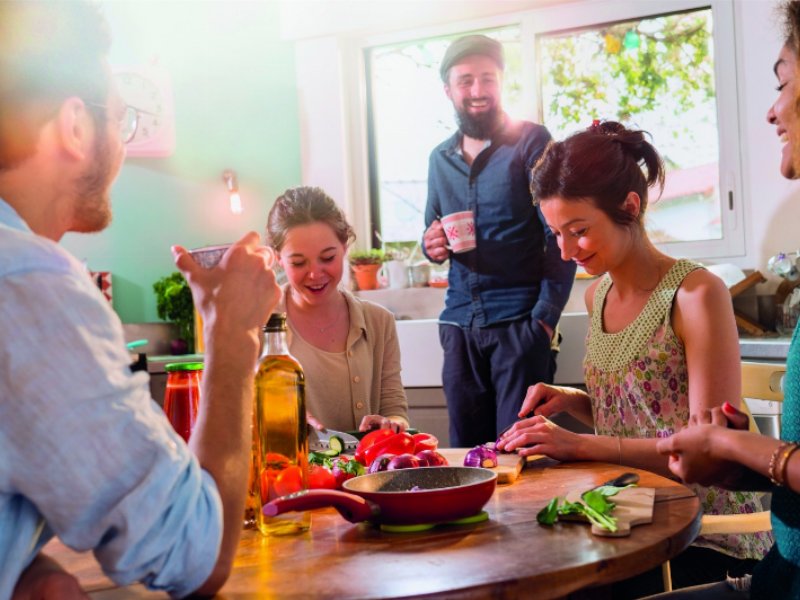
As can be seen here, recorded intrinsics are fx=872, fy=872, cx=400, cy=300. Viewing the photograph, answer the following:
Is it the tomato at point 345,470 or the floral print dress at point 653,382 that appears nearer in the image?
the tomato at point 345,470

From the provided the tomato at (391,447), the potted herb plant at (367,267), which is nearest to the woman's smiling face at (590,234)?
the tomato at (391,447)

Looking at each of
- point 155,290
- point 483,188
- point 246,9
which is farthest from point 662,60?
point 155,290

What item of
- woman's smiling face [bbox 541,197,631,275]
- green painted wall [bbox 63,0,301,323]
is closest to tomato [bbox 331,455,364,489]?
woman's smiling face [bbox 541,197,631,275]

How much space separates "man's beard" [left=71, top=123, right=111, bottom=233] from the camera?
925mm

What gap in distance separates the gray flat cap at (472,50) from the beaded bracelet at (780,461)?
2.25 meters

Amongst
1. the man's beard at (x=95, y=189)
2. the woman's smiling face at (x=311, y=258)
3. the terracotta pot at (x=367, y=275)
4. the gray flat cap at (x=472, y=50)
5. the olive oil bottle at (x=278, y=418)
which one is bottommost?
the olive oil bottle at (x=278, y=418)

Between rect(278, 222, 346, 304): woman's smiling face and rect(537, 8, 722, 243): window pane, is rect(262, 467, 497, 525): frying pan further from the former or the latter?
rect(537, 8, 722, 243): window pane

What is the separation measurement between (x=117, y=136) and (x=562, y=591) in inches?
26.7

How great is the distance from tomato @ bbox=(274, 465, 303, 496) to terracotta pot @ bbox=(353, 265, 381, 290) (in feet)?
9.39

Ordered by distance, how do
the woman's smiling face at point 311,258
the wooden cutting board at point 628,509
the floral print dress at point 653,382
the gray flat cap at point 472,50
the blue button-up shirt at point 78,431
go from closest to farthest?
the blue button-up shirt at point 78,431 < the wooden cutting board at point 628,509 < the floral print dress at point 653,382 < the woman's smiling face at point 311,258 < the gray flat cap at point 472,50

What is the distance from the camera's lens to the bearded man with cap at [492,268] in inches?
116

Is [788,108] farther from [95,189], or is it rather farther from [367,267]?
[367,267]

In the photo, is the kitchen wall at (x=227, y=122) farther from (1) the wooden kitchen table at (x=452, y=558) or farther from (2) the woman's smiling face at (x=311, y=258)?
(1) the wooden kitchen table at (x=452, y=558)

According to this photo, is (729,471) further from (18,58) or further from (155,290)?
(155,290)
